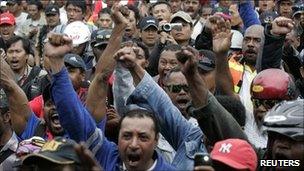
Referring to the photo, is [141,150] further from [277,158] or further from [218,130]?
[277,158]

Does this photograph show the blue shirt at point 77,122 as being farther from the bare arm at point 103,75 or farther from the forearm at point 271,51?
the forearm at point 271,51

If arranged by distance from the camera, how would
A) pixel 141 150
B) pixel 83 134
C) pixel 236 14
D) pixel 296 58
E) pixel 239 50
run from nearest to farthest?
pixel 141 150
pixel 83 134
pixel 296 58
pixel 239 50
pixel 236 14

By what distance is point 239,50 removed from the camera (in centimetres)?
879

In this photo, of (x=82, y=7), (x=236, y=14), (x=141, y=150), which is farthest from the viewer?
(x=82, y=7)

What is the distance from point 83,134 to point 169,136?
0.57m

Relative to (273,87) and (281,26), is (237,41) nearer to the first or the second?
(281,26)

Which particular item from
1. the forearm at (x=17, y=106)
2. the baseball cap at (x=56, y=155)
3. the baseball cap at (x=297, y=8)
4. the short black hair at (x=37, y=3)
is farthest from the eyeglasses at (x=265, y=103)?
the short black hair at (x=37, y=3)

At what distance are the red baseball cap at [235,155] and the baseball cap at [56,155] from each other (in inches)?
28.3

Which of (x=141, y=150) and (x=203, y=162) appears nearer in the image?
(x=203, y=162)

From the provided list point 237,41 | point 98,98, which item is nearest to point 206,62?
point 98,98

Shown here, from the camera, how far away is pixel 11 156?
215 inches

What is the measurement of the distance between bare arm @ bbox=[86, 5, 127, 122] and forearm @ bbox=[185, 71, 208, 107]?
93 centimetres

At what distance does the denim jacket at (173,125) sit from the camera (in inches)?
195

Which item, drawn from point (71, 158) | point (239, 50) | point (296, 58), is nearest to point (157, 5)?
point (239, 50)
